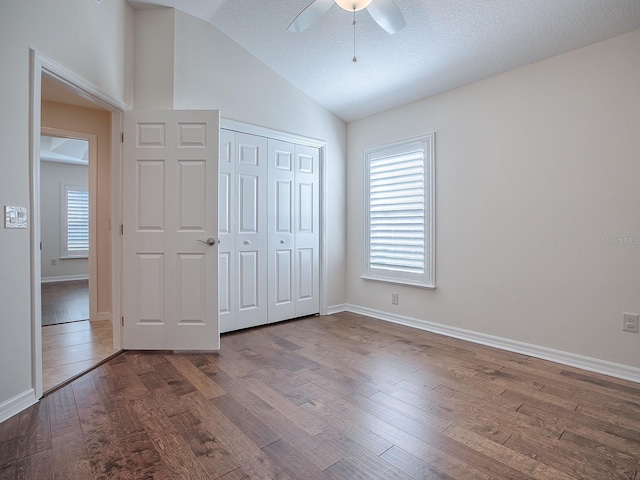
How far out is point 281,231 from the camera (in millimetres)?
3963

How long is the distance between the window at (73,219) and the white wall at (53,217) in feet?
0.24

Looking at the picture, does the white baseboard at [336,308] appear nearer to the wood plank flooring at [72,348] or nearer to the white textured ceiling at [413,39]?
the wood plank flooring at [72,348]

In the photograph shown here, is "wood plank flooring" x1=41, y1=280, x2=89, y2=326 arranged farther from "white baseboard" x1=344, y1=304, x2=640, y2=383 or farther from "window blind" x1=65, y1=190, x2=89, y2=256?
"white baseboard" x1=344, y1=304, x2=640, y2=383

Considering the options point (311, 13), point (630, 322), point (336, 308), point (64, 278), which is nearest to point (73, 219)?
point (64, 278)

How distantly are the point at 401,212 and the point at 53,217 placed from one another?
742 centimetres

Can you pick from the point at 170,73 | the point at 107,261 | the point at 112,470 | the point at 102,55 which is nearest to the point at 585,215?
the point at 112,470

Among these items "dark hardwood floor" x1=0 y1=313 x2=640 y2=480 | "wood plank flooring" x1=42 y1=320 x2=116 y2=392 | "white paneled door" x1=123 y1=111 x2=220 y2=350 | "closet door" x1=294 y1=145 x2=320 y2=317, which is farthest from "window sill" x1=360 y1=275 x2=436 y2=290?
"wood plank flooring" x1=42 y1=320 x2=116 y2=392

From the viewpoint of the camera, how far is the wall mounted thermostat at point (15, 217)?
195 cm

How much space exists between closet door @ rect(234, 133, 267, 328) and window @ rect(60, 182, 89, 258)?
19.0 ft

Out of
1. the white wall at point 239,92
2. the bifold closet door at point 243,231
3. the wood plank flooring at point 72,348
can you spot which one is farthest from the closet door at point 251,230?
the wood plank flooring at point 72,348

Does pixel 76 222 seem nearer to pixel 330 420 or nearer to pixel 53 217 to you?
pixel 53 217

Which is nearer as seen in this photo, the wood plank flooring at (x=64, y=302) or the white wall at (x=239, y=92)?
the white wall at (x=239, y=92)

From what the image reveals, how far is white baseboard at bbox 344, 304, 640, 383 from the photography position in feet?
8.27

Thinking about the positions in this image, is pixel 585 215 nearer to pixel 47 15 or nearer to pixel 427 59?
pixel 427 59
